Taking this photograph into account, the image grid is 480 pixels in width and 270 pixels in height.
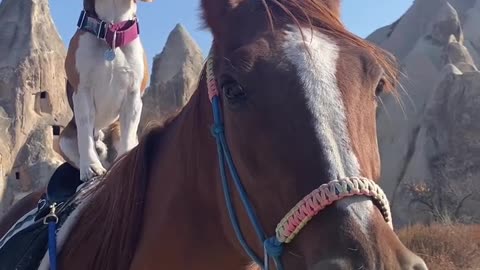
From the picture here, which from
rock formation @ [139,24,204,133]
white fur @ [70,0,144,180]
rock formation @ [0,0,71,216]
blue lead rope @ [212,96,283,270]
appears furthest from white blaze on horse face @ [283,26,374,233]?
rock formation @ [139,24,204,133]

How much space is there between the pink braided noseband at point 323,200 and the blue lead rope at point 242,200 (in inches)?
1.7

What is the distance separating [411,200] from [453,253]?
7.92m

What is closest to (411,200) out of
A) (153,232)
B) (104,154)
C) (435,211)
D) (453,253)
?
(435,211)

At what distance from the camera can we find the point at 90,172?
10.4 feet

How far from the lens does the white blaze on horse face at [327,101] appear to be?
162 centimetres

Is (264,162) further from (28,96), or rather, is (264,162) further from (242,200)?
(28,96)

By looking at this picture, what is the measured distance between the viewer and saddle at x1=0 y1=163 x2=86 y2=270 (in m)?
2.54

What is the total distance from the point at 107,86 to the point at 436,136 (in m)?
18.9

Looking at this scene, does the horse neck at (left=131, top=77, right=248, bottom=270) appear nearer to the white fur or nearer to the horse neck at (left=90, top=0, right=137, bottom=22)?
the white fur

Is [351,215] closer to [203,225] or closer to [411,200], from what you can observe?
[203,225]

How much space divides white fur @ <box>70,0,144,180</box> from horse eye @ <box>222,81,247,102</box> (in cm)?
157

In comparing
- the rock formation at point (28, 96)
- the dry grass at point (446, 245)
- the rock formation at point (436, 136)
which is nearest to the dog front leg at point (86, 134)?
the dry grass at point (446, 245)

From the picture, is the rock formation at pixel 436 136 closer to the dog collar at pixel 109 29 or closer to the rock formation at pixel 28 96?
the dog collar at pixel 109 29

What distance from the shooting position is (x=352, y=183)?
1.59 metres
